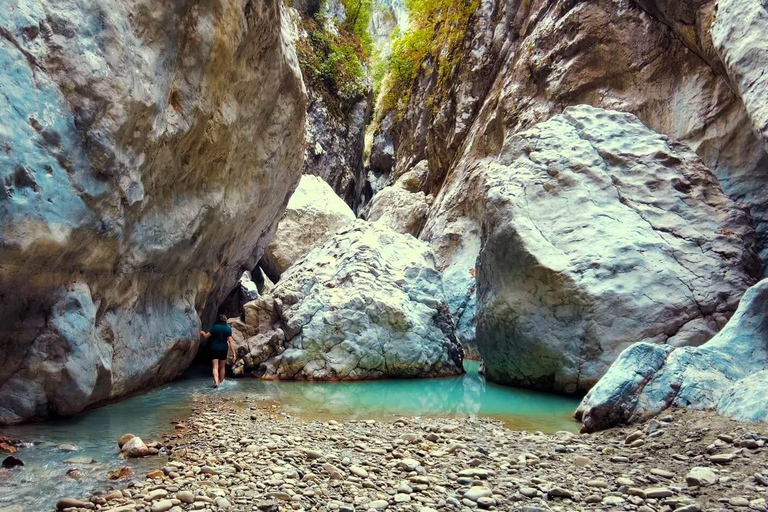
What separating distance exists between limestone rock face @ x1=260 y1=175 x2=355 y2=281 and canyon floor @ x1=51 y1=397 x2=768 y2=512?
37.3 ft

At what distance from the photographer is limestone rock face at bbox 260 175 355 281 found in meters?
16.1

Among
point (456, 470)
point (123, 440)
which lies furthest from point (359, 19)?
point (456, 470)

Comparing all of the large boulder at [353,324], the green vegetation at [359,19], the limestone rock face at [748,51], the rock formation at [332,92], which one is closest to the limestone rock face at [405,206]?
the rock formation at [332,92]

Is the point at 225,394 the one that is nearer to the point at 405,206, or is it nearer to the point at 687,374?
the point at 687,374

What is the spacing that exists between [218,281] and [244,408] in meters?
4.23

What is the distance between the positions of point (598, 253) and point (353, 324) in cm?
410

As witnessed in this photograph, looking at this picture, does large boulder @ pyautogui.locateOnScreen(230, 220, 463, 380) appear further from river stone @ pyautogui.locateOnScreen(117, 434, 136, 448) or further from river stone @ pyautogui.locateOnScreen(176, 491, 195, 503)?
river stone @ pyautogui.locateOnScreen(176, 491, 195, 503)

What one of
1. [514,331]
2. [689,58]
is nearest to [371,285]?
[514,331]

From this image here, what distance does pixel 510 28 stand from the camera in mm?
16125

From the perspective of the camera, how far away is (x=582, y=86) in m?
12.1

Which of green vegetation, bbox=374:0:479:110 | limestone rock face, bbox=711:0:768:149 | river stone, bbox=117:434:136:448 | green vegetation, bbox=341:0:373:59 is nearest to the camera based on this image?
river stone, bbox=117:434:136:448

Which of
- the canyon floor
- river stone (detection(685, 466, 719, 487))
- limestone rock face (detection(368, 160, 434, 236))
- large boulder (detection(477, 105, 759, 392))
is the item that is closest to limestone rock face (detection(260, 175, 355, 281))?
limestone rock face (detection(368, 160, 434, 236))

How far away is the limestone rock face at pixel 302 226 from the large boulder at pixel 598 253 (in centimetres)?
796

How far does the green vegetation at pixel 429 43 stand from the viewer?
1878 centimetres
